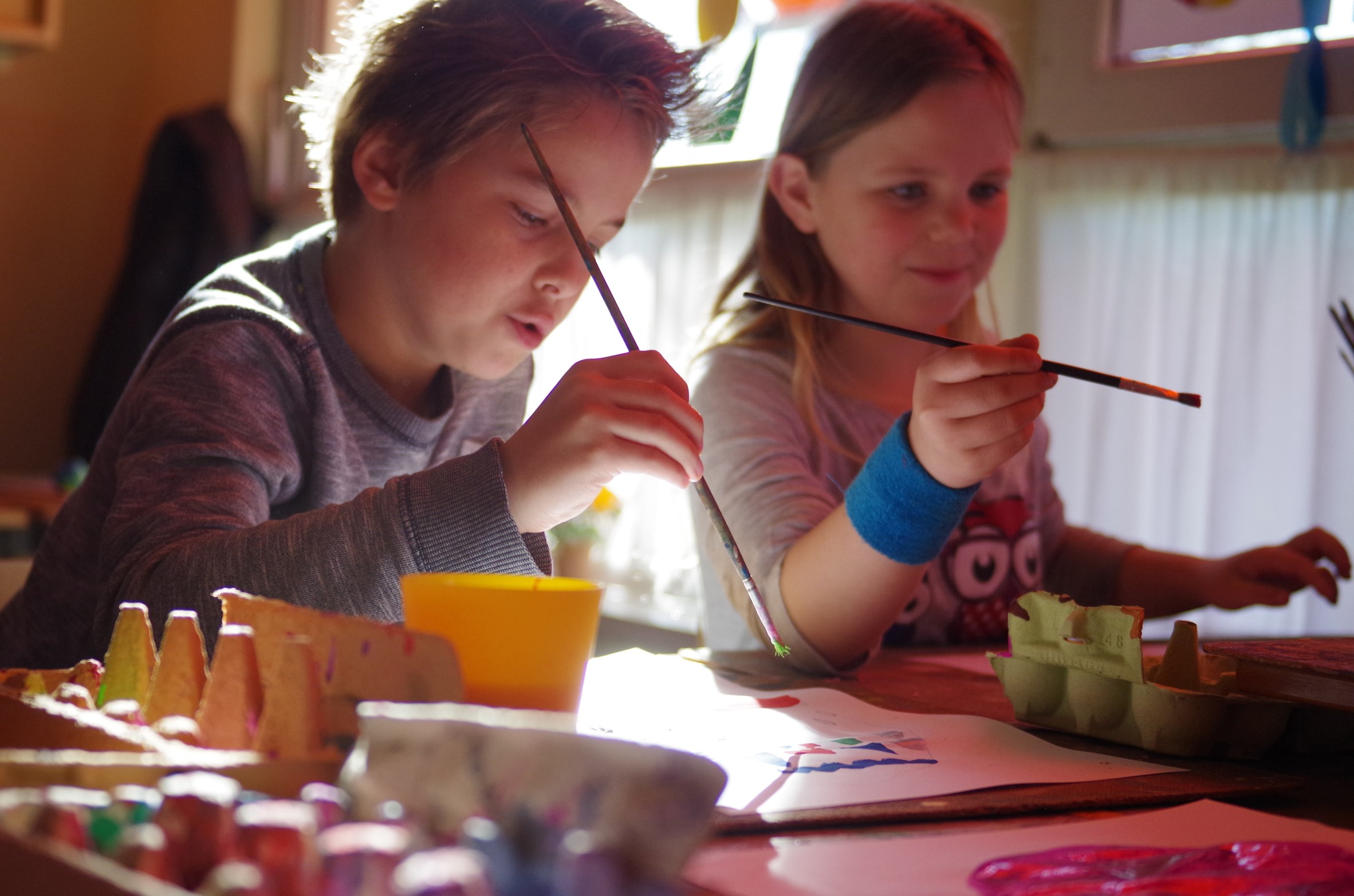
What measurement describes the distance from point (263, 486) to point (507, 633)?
42 cm

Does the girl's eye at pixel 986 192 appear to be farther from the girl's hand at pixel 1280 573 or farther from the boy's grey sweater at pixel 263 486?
the boy's grey sweater at pixel 263 486

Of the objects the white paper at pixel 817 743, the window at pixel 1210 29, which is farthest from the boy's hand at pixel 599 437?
the window at pixel 1210 29

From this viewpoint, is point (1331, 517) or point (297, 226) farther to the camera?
point (297, 226)

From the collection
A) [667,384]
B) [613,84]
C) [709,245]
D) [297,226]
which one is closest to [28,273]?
[297,226]

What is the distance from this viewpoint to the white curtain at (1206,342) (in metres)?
1.69

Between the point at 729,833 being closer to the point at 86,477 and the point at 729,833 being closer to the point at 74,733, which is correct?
the point at 74,733

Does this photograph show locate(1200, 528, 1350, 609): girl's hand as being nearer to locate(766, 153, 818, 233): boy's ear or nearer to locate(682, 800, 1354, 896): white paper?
locate(766, 153, 818, 233): boy's ear

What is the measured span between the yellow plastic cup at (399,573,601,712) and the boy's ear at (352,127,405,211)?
581mm

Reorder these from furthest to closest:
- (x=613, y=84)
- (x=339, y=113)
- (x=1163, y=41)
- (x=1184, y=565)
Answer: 1. (x=1163, y=41)
2. (x=1184, y=565)
3. (x=339, y=113)
4. (x=613, y=84)

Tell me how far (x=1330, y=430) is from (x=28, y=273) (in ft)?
10.3

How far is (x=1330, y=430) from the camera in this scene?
1.68m

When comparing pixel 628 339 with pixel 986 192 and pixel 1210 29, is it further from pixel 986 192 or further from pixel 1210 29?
pixel 1210 29

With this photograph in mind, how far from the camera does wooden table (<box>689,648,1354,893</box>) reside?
0.50 m

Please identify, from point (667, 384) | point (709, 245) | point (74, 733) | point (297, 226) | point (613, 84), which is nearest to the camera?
point (74, 733)
